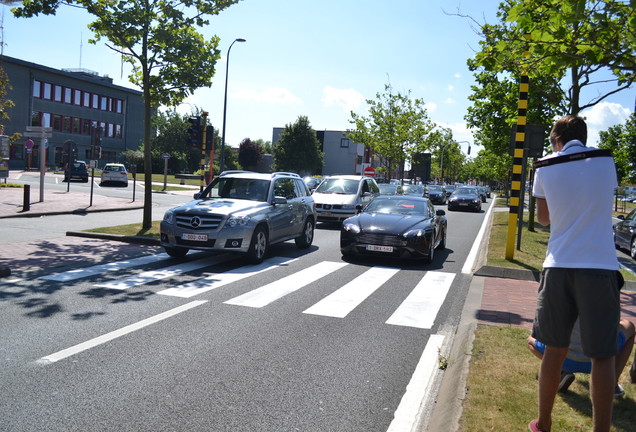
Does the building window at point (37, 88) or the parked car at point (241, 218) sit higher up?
the building window at point (37, 88)

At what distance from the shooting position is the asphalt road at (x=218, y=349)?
3896 millimetres

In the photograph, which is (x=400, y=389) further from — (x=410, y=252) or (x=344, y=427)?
(x=410, y=252)

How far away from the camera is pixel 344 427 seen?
12.4 ft

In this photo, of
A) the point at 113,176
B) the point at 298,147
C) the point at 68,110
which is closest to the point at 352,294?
the point at 113,176

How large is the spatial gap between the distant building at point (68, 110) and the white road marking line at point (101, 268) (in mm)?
45385

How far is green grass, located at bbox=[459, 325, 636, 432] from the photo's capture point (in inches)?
141

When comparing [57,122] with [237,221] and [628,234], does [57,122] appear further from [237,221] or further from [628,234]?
[628,234]

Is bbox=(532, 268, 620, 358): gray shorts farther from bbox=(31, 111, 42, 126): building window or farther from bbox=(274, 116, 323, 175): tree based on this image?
bbox=(274, 116, 323, 175): tree

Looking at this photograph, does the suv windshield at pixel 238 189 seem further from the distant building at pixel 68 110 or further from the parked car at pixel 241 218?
→ the distant building at pixel 68 110

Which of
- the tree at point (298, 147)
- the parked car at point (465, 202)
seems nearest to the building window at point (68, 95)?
the tree at point (298, 147)

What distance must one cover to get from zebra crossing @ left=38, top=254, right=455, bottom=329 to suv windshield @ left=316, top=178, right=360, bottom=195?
9.40 meters

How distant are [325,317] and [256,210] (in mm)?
4676

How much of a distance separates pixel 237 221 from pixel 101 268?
2440mm

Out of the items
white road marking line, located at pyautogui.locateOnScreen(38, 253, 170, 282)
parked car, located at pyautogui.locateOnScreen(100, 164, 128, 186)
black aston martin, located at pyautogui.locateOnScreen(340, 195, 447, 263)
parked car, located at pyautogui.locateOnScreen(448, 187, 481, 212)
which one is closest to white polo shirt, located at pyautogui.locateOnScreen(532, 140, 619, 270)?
white road marking line, located at pyautogui.locateOnScreen(38, 253, 170, 282)
